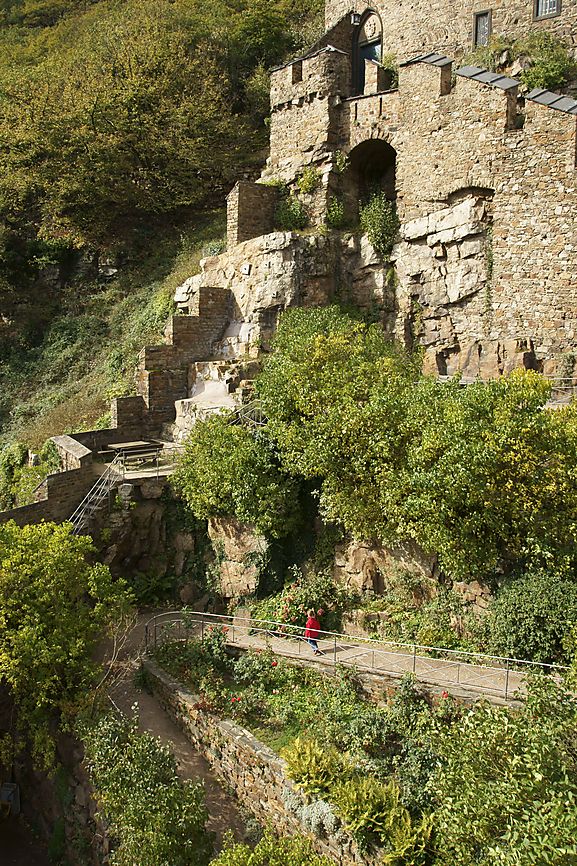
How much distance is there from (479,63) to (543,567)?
14.9 meters

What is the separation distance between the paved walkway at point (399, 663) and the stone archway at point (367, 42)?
17399 millimetres

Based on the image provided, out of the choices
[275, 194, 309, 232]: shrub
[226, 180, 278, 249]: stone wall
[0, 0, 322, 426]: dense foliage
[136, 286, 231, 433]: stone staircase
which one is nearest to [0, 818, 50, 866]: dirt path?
[136, 286, 231, 433]: stone staircase

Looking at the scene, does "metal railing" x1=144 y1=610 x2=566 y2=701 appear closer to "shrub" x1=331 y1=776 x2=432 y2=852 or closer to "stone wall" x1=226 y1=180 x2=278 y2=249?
"shrub" x1=331 y1=776 x2=432 y2=852

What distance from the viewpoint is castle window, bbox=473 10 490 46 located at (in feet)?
66.3

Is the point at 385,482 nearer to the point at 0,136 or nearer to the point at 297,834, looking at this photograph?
the point at 297,834

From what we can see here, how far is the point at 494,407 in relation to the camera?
447 inches

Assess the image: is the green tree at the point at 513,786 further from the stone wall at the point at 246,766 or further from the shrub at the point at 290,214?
the shrub at the point at 290,214

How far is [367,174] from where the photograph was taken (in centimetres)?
2081

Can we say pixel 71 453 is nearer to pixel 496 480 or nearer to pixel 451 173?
pixel 496 480

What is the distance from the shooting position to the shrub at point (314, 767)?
985 cm

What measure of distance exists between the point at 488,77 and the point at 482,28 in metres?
4.20

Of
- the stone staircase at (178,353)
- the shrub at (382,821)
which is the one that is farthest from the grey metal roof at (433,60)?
the shrub at (382,821)

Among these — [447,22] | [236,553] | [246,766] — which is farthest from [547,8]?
[246,766]

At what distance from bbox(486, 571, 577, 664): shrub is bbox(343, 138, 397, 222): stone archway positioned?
12.6m
